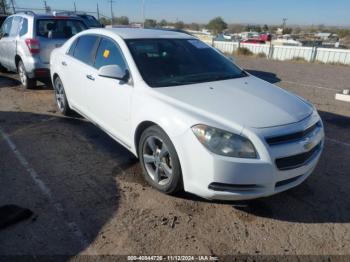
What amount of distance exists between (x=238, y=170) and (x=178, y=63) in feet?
5.88

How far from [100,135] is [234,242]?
3101 millimetres

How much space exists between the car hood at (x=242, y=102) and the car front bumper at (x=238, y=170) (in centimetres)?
16

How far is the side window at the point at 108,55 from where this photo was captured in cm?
409

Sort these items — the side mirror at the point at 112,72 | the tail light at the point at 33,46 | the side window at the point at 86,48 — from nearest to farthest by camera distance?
the side mirror at the point at 112,72, the side window at the point at 86,48, the tail light at the point at 33,46

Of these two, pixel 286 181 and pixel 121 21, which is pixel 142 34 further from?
pixel 121 21

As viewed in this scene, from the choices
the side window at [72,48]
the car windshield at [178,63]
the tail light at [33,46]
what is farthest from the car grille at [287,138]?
A: the tail light at [33,46]

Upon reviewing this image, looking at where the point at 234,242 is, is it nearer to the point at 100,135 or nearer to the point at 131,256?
the point at 131,256

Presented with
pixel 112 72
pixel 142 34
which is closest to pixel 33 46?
pixel 142 34

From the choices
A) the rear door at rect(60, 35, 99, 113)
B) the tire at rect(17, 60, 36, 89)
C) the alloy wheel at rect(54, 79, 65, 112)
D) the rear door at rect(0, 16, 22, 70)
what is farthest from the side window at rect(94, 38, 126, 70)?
the rear door at rect(0, 16, 22, 70)

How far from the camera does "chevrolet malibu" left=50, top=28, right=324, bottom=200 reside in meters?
2.90

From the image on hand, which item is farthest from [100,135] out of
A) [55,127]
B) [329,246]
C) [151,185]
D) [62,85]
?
[329,246]

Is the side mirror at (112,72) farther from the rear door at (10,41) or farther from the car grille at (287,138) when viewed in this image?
the rear door at (10,41)

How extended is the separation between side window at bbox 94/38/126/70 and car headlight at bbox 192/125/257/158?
1.60 meters

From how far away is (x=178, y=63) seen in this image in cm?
411
